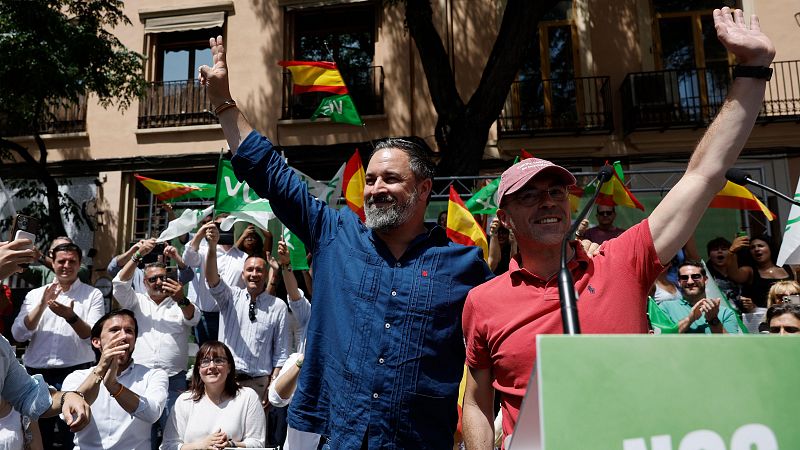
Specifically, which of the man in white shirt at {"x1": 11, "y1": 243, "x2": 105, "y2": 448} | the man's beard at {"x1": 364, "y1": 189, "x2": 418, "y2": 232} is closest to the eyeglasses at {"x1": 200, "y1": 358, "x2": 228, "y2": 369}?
the man in white shirt at {"x1": 11, "y1": 243, "x2": 105, "y2": 448}

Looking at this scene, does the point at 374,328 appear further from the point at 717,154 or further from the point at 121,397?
the point at 121,397

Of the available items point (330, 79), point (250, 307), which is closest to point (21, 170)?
point (330, 79)

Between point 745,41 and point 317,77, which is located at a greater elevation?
point 317,77

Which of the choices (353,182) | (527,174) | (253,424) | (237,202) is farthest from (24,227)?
(353,182)

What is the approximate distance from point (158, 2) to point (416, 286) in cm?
1466

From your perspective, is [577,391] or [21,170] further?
[21,170]

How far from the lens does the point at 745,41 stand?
1.95 meters

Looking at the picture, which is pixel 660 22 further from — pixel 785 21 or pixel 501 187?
pixel 501 187

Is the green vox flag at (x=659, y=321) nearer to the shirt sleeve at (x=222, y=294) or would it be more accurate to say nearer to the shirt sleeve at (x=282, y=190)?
the shirt sleeve at (x=282, y=190)

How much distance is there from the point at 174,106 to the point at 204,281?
9.14 m

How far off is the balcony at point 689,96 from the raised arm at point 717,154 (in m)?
11.5

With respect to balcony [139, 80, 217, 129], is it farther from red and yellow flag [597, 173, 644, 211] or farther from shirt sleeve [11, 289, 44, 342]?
red and yellow flag [597, 173, 644, 211]

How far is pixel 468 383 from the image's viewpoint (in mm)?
2229

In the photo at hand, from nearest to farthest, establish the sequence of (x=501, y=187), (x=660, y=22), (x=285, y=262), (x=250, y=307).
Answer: (x=501, y=187), (x=285, y=262), (x=250, y=307), (x=660, y=22)
